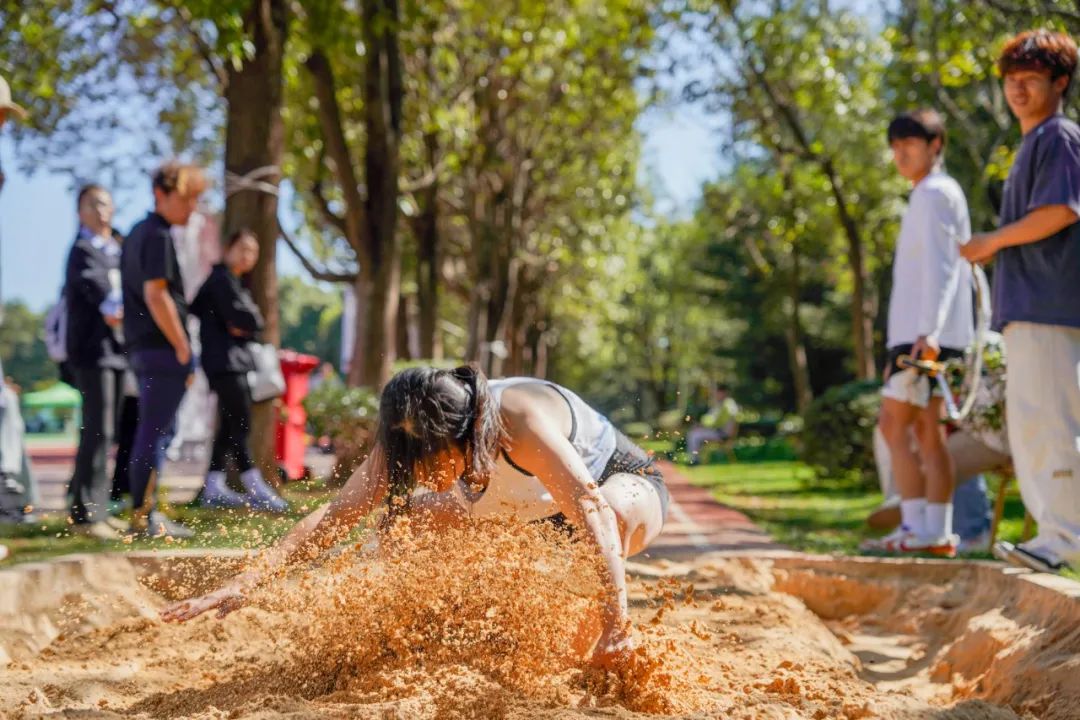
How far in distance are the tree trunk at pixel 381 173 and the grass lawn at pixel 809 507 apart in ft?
14.0

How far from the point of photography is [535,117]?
20422mm

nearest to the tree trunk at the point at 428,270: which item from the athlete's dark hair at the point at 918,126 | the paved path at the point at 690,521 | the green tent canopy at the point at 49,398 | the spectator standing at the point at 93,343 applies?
the paved path at the point at 690,521

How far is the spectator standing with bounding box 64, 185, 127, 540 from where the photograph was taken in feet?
21.6

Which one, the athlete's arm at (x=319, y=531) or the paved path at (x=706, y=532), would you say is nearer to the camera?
the athlete's arm at (x=319, y=531)

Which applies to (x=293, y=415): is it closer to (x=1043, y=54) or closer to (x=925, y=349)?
(x=925, y=349)

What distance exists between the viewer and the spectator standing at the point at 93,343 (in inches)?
260

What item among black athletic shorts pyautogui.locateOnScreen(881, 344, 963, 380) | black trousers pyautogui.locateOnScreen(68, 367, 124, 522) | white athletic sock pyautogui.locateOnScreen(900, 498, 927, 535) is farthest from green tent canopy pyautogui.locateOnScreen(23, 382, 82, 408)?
white athletic sock pyautogui.locateOnScreen(900, 498, 927, 535)

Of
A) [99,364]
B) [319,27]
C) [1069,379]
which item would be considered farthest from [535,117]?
[1069,379]

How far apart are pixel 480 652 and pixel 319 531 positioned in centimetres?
66

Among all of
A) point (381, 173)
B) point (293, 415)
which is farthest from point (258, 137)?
point (293, 415)

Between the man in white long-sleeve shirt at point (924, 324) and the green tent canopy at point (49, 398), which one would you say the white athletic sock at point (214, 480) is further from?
the green tent canopy at point (49, 398)

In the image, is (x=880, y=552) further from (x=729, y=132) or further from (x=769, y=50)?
(x=729, y=132)

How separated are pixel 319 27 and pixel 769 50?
337 inches

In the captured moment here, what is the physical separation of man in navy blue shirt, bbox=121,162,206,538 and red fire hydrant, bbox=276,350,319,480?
5580mm
